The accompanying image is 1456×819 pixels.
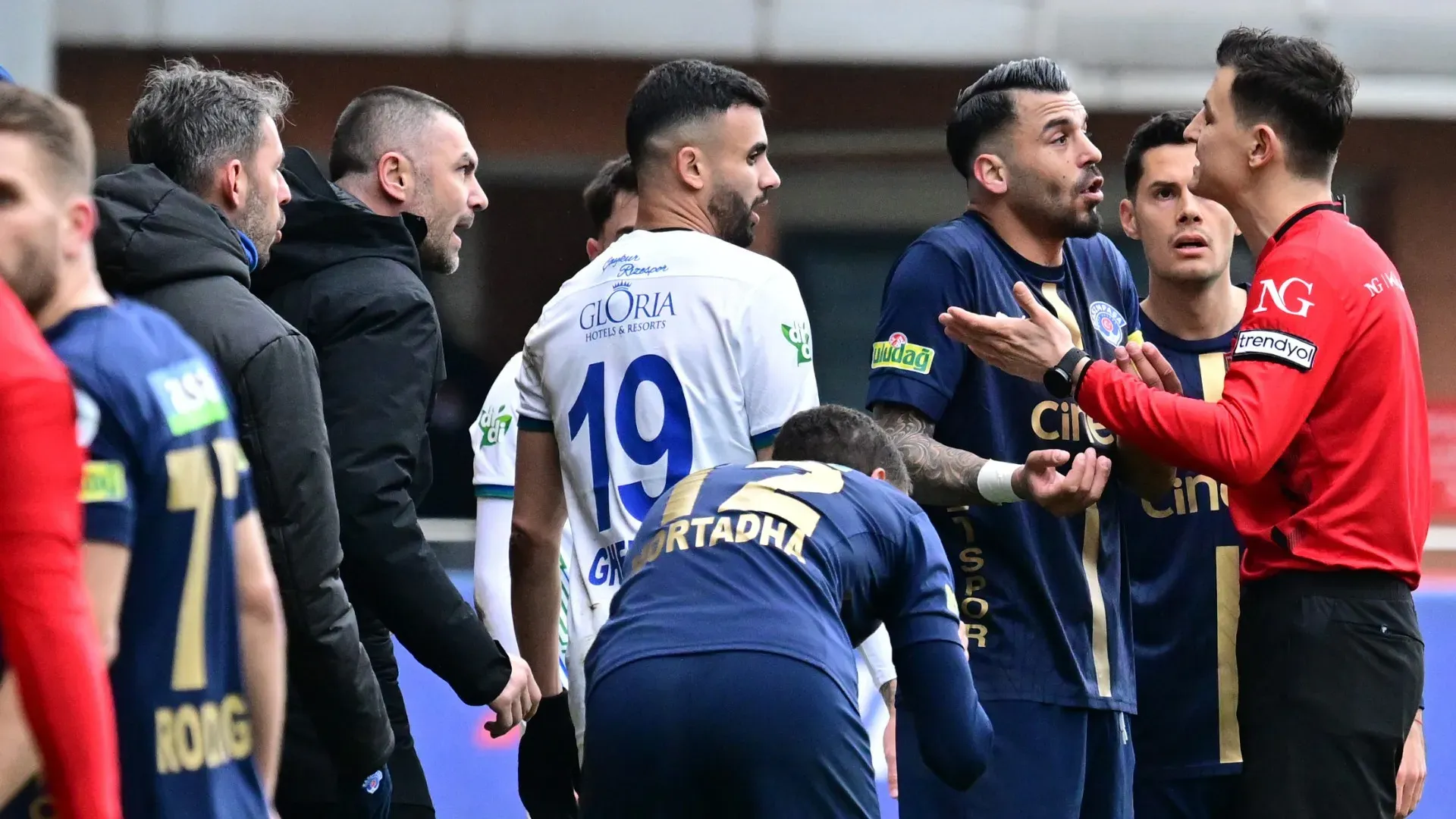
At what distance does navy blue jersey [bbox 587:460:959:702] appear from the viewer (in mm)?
3105

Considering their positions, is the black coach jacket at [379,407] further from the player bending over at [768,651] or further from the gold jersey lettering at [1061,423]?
the gold jersey lettering at [1061,423]

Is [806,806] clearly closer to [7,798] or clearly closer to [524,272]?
[7,798]

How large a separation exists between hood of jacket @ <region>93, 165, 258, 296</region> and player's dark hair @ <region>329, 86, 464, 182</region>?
124 cm

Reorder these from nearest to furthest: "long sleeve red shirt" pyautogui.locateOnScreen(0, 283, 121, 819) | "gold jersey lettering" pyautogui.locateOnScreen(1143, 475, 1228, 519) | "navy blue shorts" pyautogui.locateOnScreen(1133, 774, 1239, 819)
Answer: "long sleeve red shirt" pyautogui.locateOnScreen(0, 283, 121, 819) → "navy blue shorts" pyautogui.locateOnScreen(1133, 774, 1239, 819) → "gold jersey lettering" pyautogui.locateOnScreen(1143, 475, 1228, 519)

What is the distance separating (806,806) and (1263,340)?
4.52 ft

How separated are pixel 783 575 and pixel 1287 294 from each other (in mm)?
1254

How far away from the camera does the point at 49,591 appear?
83.3 inches

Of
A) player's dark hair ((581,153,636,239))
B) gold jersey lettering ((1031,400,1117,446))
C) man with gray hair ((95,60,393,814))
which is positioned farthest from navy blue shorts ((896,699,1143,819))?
player's dark hair ((581,153,636,239))

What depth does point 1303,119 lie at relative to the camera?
3.87 meters

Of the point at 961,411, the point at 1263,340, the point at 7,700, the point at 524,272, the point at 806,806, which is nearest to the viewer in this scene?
the point at 7,700

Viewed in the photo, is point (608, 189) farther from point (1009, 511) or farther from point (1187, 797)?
point (1187, 797)

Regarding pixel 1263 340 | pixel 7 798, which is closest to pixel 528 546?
pixel 1263 340

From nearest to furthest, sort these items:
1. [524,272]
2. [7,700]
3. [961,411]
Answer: [7,700] < [961,411] < [524,272]

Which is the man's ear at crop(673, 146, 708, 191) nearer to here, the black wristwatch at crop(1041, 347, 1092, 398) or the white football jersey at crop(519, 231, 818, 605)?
the white football jersey at crop(519, 231, 818, 605)
